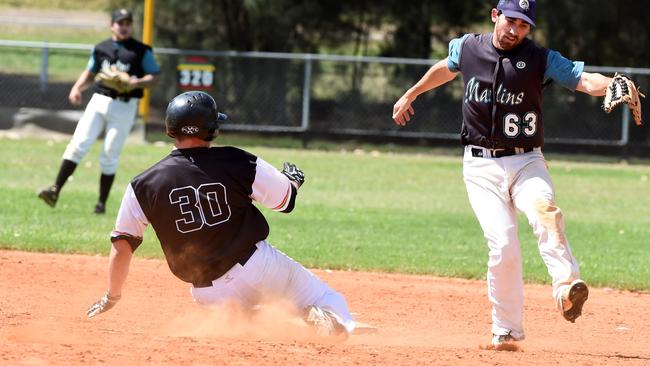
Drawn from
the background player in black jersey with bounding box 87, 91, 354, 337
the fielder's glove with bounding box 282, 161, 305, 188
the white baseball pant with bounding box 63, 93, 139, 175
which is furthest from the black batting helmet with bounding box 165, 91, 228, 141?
the white baseball pant with bounding box 63, 93, 139, 175

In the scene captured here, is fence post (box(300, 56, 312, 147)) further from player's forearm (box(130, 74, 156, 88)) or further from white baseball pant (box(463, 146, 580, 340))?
white baseball pant (box(463, 146, 580, 340))

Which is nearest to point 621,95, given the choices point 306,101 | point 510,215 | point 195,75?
point 510,215

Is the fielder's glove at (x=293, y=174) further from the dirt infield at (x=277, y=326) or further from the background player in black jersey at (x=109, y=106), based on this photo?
the background player in black jersey at (x=109, y=106)

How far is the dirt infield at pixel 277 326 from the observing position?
5.59 m

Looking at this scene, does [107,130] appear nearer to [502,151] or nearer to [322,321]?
[502,151]

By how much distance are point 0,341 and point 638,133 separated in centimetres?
1739

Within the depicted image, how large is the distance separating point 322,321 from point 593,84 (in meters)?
2.11

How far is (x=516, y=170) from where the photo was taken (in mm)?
6660

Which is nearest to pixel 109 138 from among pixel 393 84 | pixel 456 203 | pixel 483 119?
pixel 456 203

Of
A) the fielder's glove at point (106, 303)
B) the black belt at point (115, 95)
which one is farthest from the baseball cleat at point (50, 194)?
the fielder's glove at point (106, 303)

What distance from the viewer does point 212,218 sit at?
5.86m

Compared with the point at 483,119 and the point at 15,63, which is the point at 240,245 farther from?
the point at 15,63

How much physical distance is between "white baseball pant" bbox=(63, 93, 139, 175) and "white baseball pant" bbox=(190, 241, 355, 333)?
6.40 metres

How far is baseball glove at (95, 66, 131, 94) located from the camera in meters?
12.2
